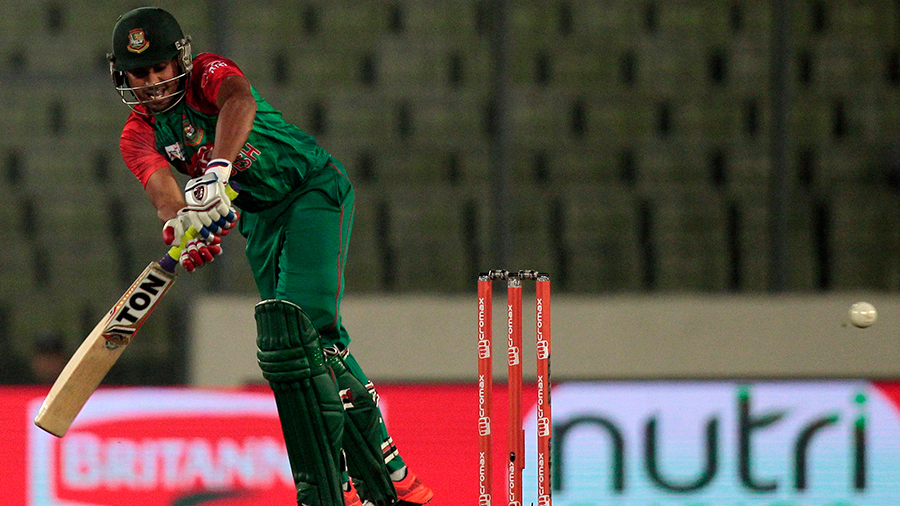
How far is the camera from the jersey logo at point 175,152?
2533 millimetres

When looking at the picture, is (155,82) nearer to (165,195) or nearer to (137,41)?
(137,41)

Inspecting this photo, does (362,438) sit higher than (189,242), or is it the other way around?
(189,242)

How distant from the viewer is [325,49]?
5.36 metres

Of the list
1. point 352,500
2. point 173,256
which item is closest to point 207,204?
point 173,256

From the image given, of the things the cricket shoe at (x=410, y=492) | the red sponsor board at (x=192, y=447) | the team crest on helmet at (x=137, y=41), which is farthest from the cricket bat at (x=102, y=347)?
the red sponsor board at (x=192, y=447)

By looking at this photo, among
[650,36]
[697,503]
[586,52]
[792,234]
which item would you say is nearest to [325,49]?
[586,52]

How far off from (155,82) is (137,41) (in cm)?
10

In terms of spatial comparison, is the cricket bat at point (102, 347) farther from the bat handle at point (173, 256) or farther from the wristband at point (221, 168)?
the wristband at point (221, 168)

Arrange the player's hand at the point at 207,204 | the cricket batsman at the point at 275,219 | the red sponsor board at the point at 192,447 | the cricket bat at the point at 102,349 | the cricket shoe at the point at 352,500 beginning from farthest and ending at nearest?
the red sponsor board at the point at 192,447
the cricket shoe at the point at 352,500
the cricket bat at the point at 102,349
the cricket batsman at the point at 275,219
the player's hand at the point at 207,204

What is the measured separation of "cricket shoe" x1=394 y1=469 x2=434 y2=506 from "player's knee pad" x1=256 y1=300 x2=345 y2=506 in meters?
0.29

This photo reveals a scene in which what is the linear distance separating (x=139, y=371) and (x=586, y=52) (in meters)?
2.78

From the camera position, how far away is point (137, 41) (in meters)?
2.34

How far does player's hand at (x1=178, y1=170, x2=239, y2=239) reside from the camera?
2.22 meters

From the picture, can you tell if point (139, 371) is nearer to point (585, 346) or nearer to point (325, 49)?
point (325, 49)
